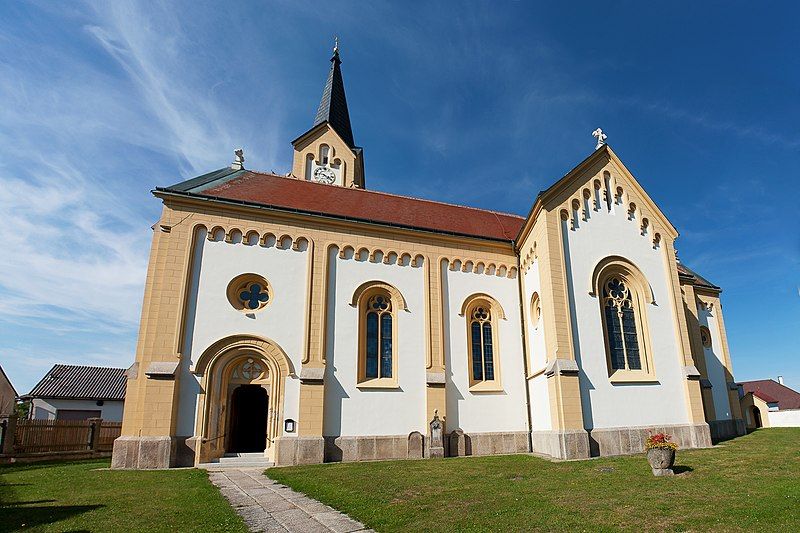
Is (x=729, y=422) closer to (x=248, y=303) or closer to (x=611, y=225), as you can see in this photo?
(x=611, y=225)

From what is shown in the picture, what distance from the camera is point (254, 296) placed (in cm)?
1783

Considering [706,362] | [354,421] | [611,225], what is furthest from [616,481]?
[706,362]

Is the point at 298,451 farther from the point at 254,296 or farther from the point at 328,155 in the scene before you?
the point at 328,155

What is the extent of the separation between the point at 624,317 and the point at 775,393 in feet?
128

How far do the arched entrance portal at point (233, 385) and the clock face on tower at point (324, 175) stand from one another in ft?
52.3

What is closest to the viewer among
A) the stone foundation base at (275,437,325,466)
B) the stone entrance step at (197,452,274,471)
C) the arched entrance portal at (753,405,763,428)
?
the stone entrance step at (197,452,274,471)

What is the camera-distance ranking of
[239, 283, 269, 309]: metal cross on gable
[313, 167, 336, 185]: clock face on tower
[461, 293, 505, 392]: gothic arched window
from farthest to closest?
[313, 167, 336, 185]: clock face on tower < [461, 293, 505, 392]: gothic arched window < [239, 283, 269, 309]: metal cross on gable

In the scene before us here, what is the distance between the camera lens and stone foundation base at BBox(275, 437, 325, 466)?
1588cm

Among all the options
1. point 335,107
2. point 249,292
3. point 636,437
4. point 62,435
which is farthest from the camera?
point 335,107

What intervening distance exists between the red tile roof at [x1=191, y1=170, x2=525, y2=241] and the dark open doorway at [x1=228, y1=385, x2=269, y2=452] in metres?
7.83

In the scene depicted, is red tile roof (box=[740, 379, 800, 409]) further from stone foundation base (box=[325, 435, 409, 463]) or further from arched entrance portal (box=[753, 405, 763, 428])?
stone foundation base (box=[325, 435, 409, 463])

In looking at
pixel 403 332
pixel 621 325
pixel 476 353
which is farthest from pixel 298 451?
pixel 621 325

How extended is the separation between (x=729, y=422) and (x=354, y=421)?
63.6ft

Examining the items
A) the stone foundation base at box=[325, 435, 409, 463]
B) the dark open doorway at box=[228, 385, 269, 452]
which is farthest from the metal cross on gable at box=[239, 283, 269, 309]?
the stone foundation base at box=[325, 435, 409, 463]
